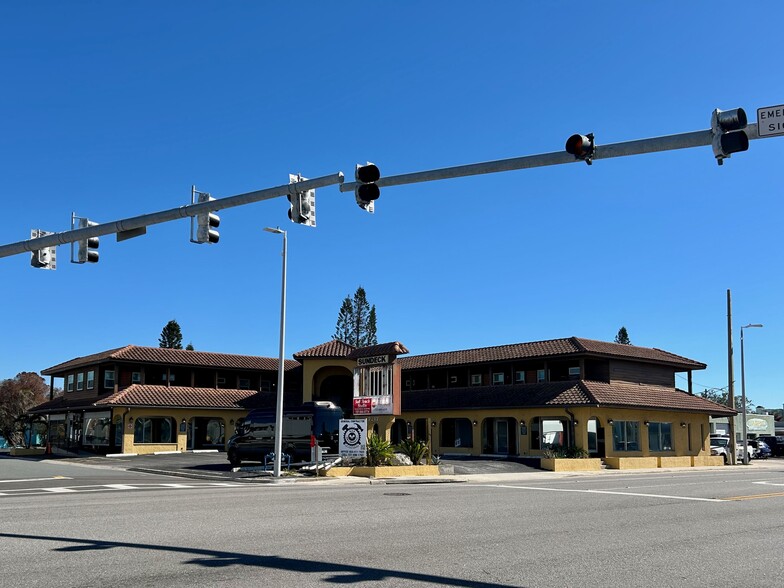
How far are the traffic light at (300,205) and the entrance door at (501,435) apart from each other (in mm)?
33923

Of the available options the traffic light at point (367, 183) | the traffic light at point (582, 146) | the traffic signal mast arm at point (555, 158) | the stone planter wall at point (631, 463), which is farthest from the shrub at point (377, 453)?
the traffic light at point (582, 146)

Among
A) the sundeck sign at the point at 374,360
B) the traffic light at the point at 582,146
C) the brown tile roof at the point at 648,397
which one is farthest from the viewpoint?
the brown tile roof at the point at 648,397

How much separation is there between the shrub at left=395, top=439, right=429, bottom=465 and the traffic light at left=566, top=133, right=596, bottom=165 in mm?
22984

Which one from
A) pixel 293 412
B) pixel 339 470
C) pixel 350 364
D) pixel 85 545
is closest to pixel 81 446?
pixel 350 364

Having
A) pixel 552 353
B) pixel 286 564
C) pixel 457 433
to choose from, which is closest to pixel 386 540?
pixel 286 564

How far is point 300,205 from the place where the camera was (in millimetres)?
14000

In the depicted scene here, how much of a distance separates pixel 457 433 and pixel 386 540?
3825 cm

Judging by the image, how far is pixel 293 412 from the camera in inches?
1363

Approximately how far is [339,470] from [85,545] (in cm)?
1999

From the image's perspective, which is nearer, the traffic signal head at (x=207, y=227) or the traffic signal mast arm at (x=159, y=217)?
the traffic signal mast arm at (x=159, y=217)

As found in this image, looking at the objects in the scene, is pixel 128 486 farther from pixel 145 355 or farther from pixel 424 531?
pixel 145 355

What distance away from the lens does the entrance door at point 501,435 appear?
45.7m

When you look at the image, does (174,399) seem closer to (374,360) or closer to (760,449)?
(374,360)

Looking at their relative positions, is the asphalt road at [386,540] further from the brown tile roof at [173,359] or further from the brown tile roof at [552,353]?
the brown tile roof at [173,359]
